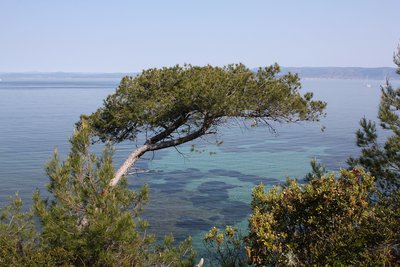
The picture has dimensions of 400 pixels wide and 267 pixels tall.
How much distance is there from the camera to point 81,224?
36.6 ft

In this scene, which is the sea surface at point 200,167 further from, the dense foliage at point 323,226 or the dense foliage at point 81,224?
the dense foliage at point 323,226

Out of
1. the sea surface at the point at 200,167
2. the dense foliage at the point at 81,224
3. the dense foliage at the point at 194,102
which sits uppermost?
the dense foliage at the point at 194,102

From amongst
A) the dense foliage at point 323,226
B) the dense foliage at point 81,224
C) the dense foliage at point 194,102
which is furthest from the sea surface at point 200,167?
the dense foliage at point 323,226

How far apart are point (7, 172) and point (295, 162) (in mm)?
29498

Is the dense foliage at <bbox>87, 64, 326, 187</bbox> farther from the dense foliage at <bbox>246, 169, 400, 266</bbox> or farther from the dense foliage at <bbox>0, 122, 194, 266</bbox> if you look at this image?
the dense foliage at <bbox>246, 169, 400, 266</bbox>

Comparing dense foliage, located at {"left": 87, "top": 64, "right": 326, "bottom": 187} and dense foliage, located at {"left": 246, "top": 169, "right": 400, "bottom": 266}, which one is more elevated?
dense foliage, located at {"left": 87, "top": 64, "right": 326, "bottom": 187}

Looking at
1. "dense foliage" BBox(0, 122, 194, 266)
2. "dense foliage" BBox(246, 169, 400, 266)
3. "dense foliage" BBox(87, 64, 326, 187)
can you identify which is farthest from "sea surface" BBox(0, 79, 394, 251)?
"dense foliage" BBox(246, 169, 400, 266)

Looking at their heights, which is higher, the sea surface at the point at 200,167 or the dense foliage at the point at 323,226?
the dense foliage at the point at 323,226

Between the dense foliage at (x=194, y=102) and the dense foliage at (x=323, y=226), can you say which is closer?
the dense foliage at (x=323, y=226)

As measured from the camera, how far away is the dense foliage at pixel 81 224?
10391 mm

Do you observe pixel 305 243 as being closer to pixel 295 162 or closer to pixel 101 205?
pixel 101 205

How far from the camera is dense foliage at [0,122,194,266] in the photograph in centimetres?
1039

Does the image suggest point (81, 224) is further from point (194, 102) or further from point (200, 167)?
point (200, 167)

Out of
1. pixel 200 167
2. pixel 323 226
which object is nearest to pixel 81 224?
pixel 323 226
